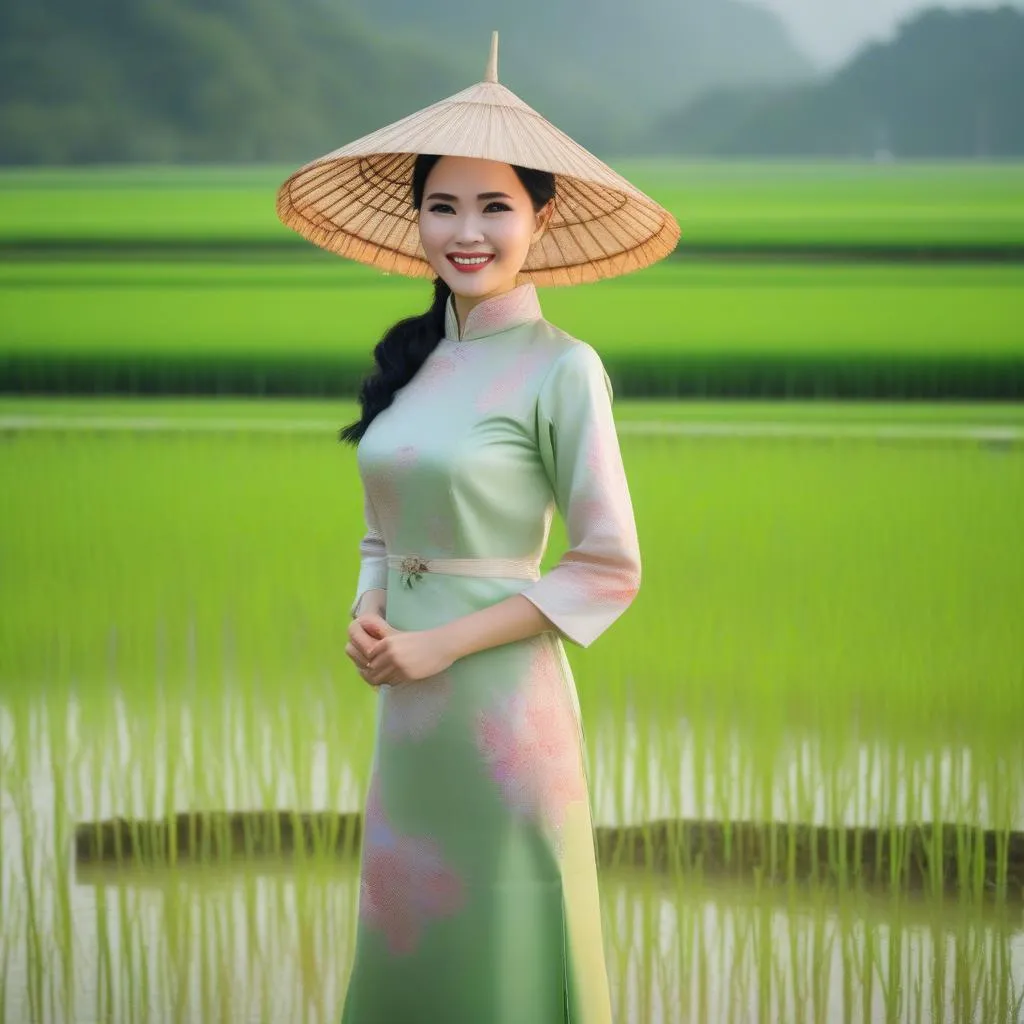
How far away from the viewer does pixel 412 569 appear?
912 mm

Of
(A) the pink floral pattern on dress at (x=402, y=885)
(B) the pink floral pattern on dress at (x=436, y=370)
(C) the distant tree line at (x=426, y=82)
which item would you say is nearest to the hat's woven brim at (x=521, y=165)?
(B) the pink floral pattern on dress at (x=436, y=370)

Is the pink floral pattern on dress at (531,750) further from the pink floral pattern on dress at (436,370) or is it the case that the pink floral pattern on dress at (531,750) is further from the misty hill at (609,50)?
the misty hill at (609,50)

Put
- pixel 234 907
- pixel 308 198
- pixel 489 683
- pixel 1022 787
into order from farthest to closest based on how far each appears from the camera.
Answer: pixel 1022 787 < pixel 234 907 < pixel 308 198 < pixel 489 683

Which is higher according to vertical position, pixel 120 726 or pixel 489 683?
pixel 489 683

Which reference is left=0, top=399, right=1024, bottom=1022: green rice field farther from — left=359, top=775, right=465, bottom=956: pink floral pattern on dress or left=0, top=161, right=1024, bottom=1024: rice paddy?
left=359, top=775, right=465, bottom=956: pink floral pattern on dress

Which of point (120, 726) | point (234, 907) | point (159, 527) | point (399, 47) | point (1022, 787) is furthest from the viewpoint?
point (399, 47)

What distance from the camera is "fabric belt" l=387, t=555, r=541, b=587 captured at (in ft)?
2.95

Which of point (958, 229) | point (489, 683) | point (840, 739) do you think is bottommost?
point (840, 739)

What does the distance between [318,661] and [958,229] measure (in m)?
1.10

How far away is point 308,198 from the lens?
1.02 meters

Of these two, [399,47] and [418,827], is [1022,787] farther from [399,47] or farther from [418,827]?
[399,47]

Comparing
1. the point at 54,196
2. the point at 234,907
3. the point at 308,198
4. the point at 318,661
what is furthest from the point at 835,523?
the point at 54,196

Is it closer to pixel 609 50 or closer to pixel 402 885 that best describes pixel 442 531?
pixel 402 885

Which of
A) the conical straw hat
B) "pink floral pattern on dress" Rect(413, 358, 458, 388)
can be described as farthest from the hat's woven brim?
"pink floral pattern on dress" Rect(413, 358, 458, 388)
